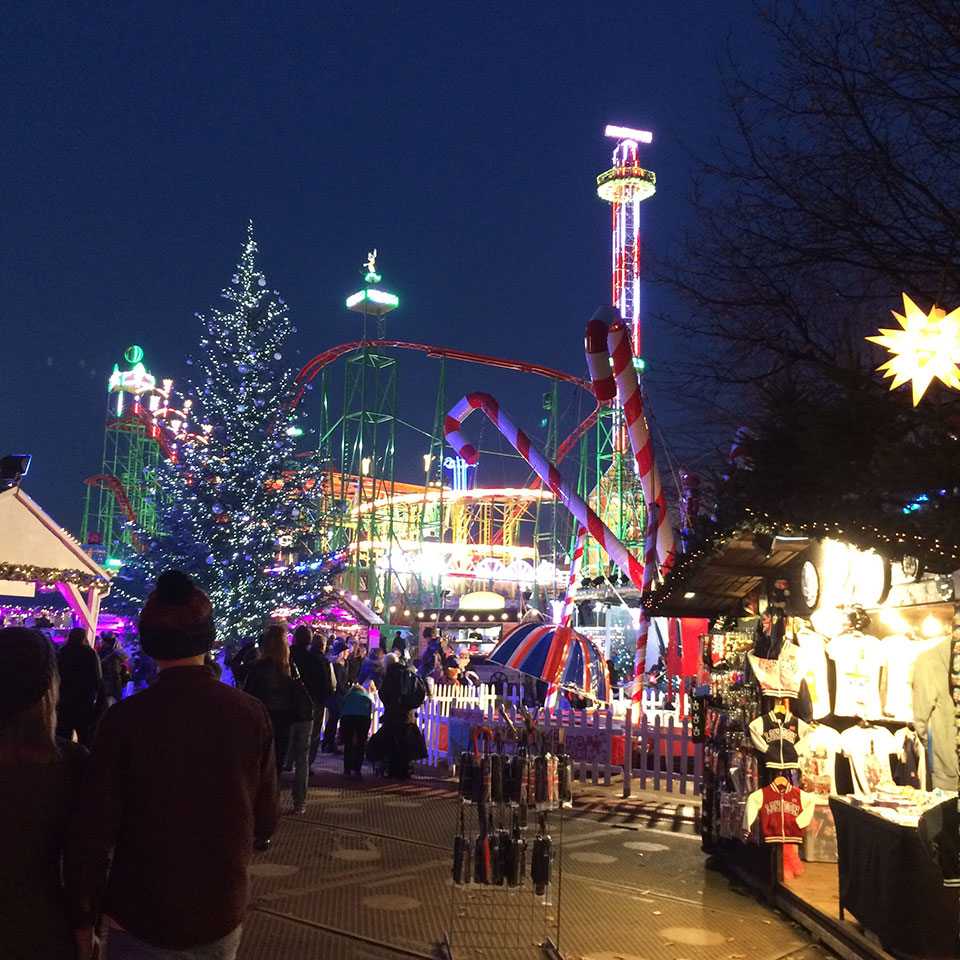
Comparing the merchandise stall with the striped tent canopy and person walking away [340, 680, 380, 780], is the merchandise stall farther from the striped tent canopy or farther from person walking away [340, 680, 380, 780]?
person walking away [340, 680, 380, 780]

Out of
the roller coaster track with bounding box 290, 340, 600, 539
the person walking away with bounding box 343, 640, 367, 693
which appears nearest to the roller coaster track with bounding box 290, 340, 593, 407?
the roller coaster track with bounding box 290, 340, 600, 539

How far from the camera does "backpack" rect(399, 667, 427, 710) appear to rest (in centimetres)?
1109

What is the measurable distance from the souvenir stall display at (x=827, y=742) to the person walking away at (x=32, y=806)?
4305mm

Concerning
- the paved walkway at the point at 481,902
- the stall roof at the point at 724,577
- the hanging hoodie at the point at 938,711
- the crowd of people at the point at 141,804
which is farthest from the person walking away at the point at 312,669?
the crowd of people at the point at 141,804

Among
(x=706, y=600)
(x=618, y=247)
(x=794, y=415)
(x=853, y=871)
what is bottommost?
(x=853, y=871)

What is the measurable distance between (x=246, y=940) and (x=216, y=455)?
60.7 ft

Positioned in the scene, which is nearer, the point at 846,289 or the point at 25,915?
the point at 25,915

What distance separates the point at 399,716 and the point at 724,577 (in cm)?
482

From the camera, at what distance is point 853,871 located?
213 inches

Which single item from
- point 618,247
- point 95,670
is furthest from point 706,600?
point 618,247

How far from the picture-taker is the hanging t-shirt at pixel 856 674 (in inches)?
267

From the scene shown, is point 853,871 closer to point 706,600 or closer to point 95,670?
point 706,600

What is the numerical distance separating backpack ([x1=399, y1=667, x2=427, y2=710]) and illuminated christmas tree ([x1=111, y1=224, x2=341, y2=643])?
1091 centimetres

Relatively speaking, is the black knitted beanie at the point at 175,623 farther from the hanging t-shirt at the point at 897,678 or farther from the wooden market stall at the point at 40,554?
the wooden market stall at the point at 40,554
